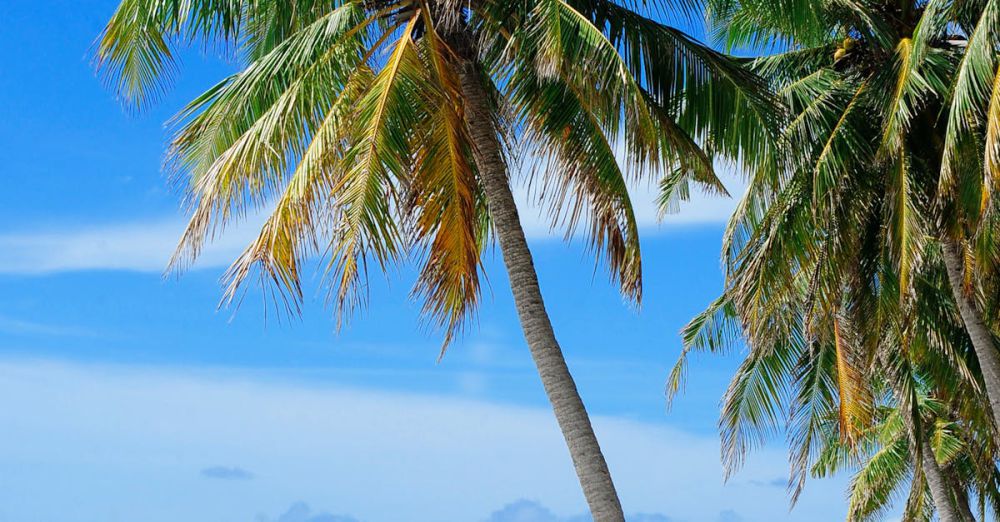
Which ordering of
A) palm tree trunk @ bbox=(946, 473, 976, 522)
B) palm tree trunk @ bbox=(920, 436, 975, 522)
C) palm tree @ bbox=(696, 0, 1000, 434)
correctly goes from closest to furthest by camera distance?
palm tree @ bbox=(696, 0, 1000, 434)
palm tree trunk @ bbox=(920, 436, 975, 522)
palm tree trunk @ bbox=(946, 473, 976, 522)

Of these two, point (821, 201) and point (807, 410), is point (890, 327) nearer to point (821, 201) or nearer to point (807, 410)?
point (807, 410)

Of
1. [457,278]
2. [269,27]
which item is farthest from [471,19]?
[269,27]

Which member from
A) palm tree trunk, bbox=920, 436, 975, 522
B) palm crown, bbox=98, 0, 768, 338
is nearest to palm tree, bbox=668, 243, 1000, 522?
palm tree trunk, bbox=920, 436, 975, 522

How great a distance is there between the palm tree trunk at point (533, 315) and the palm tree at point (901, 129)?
310 cm

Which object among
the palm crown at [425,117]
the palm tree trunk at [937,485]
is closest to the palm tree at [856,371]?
the palm tree trunk at [937,485]

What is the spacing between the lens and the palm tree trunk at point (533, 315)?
28.3 ft

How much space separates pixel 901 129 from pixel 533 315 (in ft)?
17.4

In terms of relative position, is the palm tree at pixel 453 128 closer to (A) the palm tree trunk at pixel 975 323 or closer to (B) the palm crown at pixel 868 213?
(B) the palm crown at pixel 868 213

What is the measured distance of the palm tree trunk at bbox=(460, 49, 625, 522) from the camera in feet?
28.3

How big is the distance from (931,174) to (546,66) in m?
6.42

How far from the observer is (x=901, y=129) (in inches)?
473

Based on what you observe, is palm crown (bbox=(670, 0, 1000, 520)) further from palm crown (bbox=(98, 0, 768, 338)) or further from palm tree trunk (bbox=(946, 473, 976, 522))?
palm tree trunk (bbox=(946, 473, 976, 522))


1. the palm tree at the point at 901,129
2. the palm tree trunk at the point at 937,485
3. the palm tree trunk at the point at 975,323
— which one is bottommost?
the palm tree trunk at the point at 937,485

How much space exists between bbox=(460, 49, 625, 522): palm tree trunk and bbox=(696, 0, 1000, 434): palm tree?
10.2 feet
